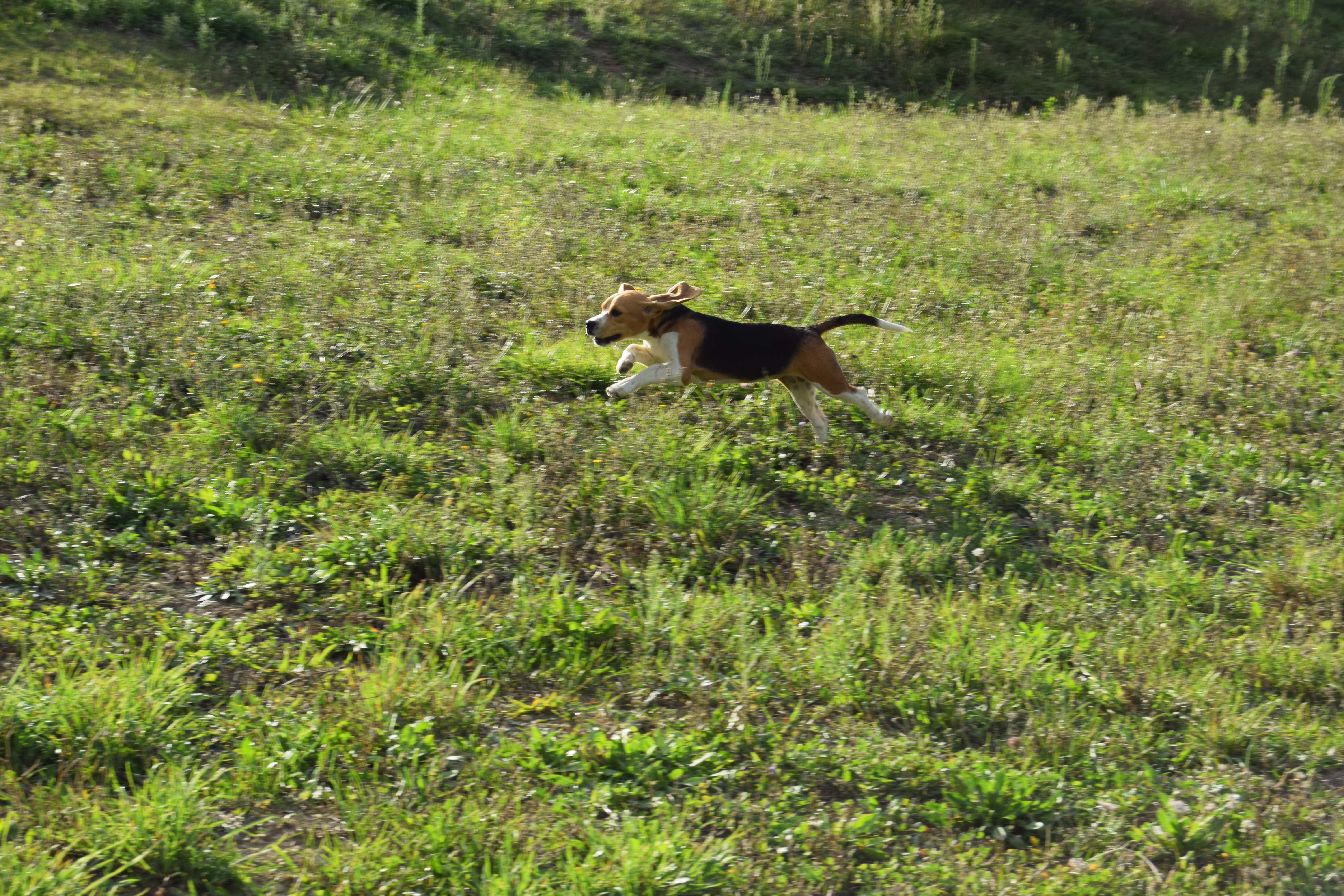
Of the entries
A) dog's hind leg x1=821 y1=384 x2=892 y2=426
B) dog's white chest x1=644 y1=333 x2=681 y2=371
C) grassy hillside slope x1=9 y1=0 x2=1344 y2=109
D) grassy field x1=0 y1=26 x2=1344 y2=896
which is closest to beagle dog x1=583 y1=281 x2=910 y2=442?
dog's white chest x1=644 y1=333 x2=681 y2=371

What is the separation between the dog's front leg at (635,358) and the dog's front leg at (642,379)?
13 centimetres

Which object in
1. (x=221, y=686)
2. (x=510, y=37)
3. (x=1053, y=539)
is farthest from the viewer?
(x=510, y=37)

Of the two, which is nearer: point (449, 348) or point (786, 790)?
point (786, 790)

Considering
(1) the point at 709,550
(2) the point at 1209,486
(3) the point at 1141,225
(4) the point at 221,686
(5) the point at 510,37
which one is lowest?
(4) the point at 221,686

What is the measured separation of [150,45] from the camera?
11.9 meters

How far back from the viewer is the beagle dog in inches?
230

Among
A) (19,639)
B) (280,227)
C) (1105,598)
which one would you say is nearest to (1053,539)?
(1105,598)

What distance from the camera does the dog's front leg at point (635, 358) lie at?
611cm

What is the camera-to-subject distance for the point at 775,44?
50.1 feet

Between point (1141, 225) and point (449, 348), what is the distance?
6581mm

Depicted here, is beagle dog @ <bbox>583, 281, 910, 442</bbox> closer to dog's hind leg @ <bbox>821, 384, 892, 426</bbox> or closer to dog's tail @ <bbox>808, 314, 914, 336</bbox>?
dog's tail @ <bbox>808, 314, 914, 336</bbox>

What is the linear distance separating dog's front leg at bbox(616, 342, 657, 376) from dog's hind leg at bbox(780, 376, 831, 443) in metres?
0.74

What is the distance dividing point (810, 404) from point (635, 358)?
1.02 m

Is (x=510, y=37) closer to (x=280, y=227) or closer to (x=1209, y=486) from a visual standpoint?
(x=280, y=227)
